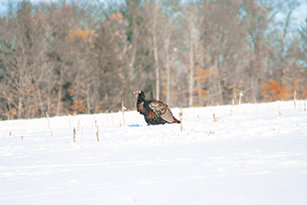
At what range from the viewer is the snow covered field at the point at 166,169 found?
2.13 metres

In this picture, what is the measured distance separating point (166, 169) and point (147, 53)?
24040 millimetres

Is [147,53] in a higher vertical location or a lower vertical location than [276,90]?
higher

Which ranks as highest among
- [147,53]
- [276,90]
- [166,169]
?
→ [147,53]

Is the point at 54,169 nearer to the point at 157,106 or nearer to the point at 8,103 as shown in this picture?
the point at 157,106

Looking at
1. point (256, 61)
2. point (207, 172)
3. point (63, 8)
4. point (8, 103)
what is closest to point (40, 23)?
point (63, 8)

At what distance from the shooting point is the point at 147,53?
2641 cm

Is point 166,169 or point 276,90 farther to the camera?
point 276,90

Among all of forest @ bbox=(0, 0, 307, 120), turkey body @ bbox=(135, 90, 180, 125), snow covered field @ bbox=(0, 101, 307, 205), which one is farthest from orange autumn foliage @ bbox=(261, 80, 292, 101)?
snow covered field @ bbox=(0, 101, 307, 205)

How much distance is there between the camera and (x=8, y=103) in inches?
774

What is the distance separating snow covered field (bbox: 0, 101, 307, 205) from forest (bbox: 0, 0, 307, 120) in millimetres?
17165

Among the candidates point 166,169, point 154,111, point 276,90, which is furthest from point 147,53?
point 166,169

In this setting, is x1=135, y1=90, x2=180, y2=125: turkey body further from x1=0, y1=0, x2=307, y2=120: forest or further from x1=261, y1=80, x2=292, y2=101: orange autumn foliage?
x1=261, y1=80, x2=292, y2=101: orange autumn foliage

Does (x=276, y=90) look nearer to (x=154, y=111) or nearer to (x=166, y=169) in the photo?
(x=154, y=111)

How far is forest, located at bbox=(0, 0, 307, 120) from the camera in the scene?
68.4ft
